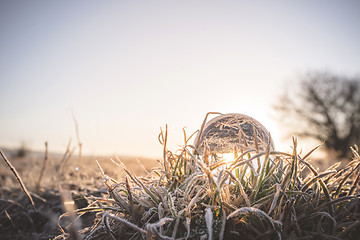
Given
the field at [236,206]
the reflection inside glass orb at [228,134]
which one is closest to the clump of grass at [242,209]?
the field at [236,206]

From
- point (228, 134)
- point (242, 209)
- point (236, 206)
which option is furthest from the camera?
point (228, 134)

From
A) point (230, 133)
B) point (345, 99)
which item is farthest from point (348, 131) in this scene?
point (230, 133)

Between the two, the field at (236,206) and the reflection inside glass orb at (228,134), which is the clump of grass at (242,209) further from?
the reflection inside glass orb at (228,134)

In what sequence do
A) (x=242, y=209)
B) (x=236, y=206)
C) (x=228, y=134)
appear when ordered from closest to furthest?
1. (x=242, y=209)
2. (x=236, y=206)
3. (x=228, y=134)

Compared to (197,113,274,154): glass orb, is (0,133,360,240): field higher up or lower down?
lower down

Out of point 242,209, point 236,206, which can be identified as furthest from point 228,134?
point 242,209

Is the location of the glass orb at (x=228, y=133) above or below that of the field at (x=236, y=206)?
above

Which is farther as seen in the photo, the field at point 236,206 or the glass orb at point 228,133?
the glass orb at point 228,133

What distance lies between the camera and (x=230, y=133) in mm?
1841

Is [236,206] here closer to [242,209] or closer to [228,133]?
[242,209]

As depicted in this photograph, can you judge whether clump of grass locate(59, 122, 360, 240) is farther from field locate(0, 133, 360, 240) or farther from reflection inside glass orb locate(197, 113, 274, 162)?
reflection inside glass orb locate(197, 113, 274, 162)

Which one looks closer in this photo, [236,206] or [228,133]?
[236,206]

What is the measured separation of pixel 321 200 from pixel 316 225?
0.21 meters

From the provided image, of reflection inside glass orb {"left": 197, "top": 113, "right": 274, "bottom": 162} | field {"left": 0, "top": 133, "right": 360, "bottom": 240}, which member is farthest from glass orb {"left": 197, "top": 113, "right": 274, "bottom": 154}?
field {"left": 0, "top": 133, "right": 360, "bottom": 240}
